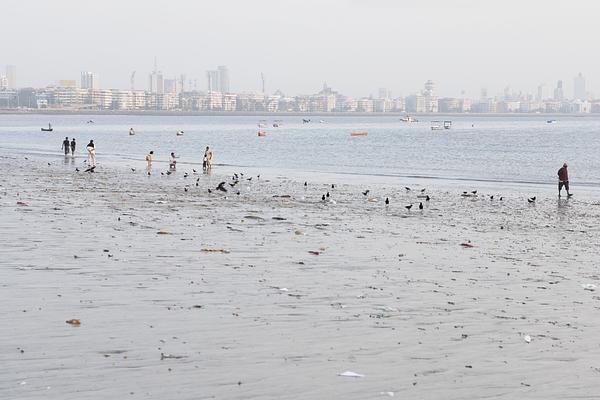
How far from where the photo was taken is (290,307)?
13906mm

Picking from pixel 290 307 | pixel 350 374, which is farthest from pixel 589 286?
pixel 350 374

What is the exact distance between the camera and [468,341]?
39.6 ft

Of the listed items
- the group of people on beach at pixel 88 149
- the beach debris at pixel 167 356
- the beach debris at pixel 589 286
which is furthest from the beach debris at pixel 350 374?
the group of people on beach at pixel 88 149

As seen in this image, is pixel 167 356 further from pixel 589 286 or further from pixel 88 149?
pixel 88 149

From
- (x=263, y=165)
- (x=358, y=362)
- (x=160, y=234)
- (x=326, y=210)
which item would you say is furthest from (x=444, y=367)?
(x=263, y=165)

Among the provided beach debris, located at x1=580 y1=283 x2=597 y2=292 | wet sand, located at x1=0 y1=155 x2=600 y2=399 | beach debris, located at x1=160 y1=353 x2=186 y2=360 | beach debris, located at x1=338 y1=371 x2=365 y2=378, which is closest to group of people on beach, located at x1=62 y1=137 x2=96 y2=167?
wet sand, located at x1=0 y1=155 x2=600 y2=399

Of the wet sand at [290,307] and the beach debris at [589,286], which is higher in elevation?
the wet sand at [290,307]

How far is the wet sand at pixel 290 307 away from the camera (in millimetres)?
10078

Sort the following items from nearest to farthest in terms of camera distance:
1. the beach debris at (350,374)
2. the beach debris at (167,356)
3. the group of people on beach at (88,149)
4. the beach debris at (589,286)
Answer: the beach debris at (350,374) → the beach debris at (167,356) → the beach debris at (589,286) → the group of people on beach at (88,149)

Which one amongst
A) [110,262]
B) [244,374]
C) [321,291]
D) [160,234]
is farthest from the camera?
[160,234]

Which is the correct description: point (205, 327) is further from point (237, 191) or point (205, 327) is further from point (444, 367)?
point (237, 191)

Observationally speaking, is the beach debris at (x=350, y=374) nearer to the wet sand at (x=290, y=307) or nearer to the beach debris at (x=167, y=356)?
the wet sand at (x=290, y=307)

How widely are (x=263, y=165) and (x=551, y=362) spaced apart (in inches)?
2279

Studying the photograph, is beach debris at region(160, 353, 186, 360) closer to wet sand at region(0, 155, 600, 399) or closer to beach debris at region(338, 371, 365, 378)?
wet sand at region(0, 155, 600, 399)
